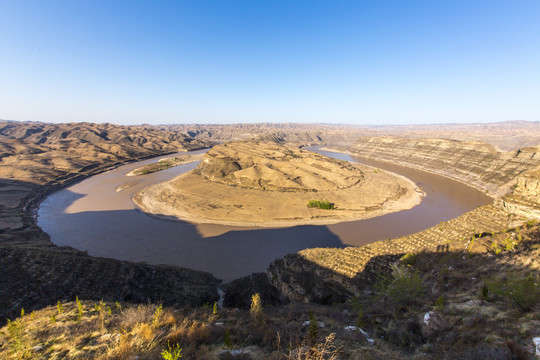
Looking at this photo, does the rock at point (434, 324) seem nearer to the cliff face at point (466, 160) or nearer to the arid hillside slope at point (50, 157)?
the arid hillside slope at point (50, 157)

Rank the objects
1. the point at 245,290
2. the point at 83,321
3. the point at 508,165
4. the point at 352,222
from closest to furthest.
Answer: the point at 83,321 < the point at 245,290 < the point at 352,222 < the point at 508,165

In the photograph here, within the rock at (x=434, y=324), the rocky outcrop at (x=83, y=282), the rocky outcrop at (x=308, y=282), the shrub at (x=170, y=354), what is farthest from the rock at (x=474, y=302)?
the rocky outcrop at (x=83, y=282)

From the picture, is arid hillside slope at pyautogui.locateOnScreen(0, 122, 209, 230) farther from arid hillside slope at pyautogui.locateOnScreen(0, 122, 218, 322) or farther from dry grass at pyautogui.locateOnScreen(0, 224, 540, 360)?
dry grass at pyautogui.locateOnScreen(0, 224, 540, 360)

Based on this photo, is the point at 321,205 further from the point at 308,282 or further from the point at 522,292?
the point at 522,292

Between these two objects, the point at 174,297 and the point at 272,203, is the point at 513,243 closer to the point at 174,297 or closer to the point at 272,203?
the point at 174,297

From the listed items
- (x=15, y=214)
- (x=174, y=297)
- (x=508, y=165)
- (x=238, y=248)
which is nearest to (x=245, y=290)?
(x=174, y=297)

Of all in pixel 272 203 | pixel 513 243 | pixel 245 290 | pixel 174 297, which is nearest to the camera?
pixel 513 243

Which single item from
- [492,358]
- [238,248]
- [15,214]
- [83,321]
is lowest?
[238,248]
